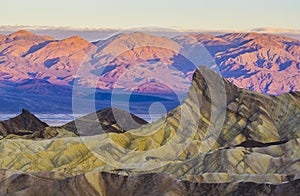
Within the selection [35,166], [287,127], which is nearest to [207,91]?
[287,127]

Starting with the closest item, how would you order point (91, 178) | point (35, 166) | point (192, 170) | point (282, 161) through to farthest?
point (91, 178) → point (282, 161) → point (192, 170) → point (35, 166)

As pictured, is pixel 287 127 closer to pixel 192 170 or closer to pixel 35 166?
pixel 192 170

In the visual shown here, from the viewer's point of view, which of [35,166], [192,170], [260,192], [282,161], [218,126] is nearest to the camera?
[260,192]

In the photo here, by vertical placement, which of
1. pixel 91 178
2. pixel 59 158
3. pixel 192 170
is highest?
pixel 91 178

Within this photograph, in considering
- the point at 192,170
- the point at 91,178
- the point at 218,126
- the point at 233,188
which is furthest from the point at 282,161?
the point at 218,126

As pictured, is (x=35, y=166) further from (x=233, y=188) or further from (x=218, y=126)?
(x=233, y=188)

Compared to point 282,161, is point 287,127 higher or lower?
lower

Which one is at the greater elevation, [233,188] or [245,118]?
[233,188]

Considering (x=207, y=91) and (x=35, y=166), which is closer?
(x=35, y=166)

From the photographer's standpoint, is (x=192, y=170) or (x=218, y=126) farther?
(x=218, y=126)
